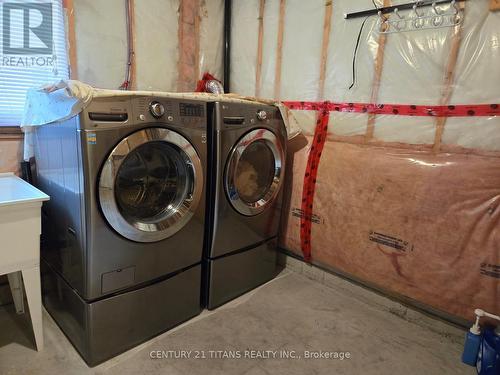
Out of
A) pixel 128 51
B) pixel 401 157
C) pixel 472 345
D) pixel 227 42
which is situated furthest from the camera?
pixel 227 42

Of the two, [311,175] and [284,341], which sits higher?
[311,175]

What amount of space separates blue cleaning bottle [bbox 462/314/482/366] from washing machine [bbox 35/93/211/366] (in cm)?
147

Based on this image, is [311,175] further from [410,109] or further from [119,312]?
[119,312]

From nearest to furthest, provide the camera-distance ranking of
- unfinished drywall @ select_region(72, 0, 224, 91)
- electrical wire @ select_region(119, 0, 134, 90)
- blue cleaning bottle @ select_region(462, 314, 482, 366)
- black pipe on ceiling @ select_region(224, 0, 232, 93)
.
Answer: blue cleaning bottle @ select_region(462, 314, 482, 366)
unfinished drywall @ select_region(72, 0, 224, 91)
electrical wire @ select_region(119, 0, 134, 90)
black pipe on ceiling @ select_region(224, 0, 232, 93)

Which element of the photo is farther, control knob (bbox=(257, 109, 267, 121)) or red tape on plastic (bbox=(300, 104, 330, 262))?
red tape on plastic (bbox=(300, 104, 330, 262))

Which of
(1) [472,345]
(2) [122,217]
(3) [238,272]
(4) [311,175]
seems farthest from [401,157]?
(2) [122,217]

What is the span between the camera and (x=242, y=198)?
201cm

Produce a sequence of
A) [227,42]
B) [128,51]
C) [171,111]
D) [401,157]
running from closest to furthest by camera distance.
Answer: [171,111] < [401,157] < [128,51] < [227,42]

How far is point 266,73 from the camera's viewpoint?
2.68 meters

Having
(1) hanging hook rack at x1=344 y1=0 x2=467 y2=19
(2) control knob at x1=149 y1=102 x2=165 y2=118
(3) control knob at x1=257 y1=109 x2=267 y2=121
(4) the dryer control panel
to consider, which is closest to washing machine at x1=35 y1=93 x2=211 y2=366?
(2) control knob at x1=149 y1=102 x2=165 y2=118

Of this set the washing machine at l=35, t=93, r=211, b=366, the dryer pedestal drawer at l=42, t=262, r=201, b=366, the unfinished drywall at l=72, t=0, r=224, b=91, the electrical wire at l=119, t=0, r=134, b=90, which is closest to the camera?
the washing machine at l=35, t=93, r=211, b=366

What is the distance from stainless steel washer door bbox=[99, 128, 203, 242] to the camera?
137cm

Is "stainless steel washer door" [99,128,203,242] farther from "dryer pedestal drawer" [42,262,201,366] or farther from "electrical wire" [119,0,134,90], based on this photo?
"electrical wire" [119,0,134,90]

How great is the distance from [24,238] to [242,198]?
1.13 meters
